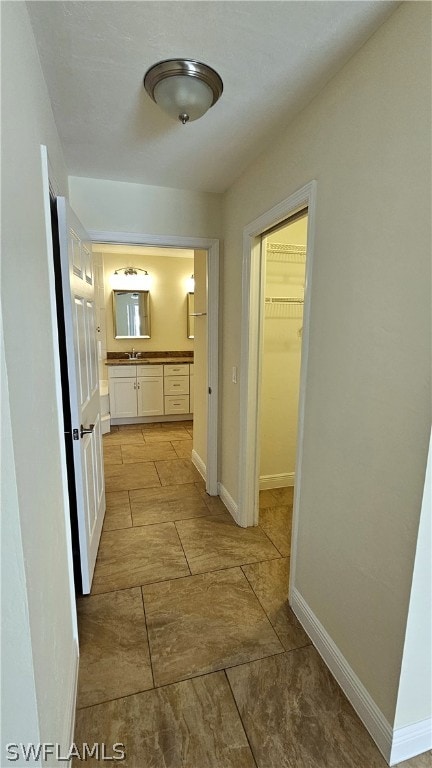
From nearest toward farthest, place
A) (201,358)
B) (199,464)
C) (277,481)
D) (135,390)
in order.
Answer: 1. (277,481)
2. (201,358)
3. (199,464)
4. (135,390)

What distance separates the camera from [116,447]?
4.19 m

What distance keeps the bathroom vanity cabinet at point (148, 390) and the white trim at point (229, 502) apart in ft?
7.59

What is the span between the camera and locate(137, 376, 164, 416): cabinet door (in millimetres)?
5020

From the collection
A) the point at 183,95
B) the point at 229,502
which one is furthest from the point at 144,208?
the point at 229,502

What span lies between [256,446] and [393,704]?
1464 mm

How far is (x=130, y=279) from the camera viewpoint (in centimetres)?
524

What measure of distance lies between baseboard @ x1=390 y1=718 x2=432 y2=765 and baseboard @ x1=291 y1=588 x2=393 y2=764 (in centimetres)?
2

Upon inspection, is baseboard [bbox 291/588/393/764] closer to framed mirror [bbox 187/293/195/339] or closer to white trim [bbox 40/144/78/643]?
white trim [bbox 40/144/78/643]

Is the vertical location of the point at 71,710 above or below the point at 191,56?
below

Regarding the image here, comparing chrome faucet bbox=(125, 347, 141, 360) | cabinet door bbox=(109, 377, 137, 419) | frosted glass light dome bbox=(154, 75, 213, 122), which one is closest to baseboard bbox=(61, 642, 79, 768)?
frosted glass light dome bbox=(154, 75, 213, 122)

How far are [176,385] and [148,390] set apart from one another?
404mm

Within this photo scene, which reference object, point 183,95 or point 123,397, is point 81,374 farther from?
point 123,397

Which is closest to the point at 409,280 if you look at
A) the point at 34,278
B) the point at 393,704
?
the point at 34,278

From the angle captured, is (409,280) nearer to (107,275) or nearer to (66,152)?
(66,152)
